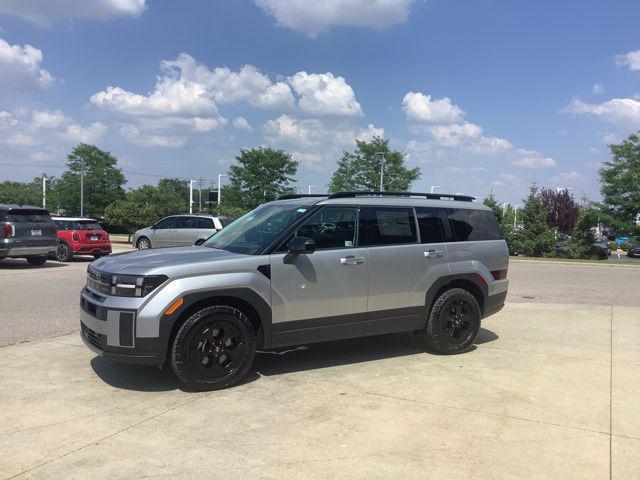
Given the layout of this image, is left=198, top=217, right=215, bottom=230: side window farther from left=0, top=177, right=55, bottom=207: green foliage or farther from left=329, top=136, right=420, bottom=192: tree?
left=0, top=177, right=55, bottom=207: green foliage

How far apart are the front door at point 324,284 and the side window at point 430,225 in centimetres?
90

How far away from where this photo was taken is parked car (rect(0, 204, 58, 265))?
1445cm

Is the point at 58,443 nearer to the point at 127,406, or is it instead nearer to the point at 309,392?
the point at 127,406

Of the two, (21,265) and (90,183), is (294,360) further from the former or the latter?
(90,183)

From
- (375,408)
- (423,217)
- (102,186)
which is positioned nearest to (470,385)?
(375,408)

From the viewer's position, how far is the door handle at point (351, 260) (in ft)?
17.9

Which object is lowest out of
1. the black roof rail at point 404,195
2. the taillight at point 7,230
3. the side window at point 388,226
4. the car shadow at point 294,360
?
the car shadow at point 294,360

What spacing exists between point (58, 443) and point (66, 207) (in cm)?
7466

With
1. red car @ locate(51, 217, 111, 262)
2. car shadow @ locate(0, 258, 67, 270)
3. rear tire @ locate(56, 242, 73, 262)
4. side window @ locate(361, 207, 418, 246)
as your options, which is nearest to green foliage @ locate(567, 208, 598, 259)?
red car @ locate(51, 217, 111, 262)

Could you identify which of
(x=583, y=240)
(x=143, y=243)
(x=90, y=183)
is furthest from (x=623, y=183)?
(x=90, y=183)

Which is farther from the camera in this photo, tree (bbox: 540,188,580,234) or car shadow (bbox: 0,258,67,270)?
tree (bbox: 540,188,580,234)

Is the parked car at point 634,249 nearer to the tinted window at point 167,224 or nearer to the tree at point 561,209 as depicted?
the tree at point 561,209

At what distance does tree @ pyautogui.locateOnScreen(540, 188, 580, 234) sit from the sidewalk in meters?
42.0

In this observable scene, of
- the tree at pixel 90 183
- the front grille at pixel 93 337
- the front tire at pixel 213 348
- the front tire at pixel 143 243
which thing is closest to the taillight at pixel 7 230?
the front tire at pixel 143 243
